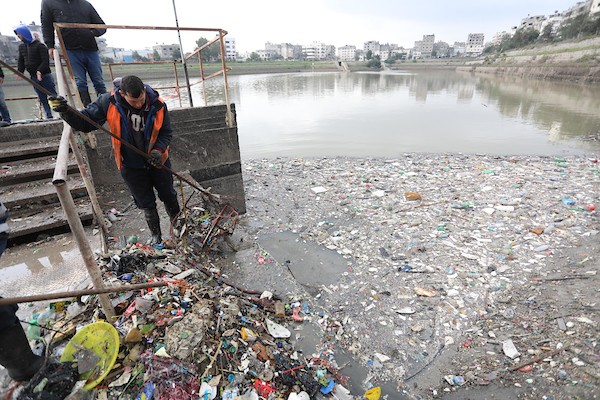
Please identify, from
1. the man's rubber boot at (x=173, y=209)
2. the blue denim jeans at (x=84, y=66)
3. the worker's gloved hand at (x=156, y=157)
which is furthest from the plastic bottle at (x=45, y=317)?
the blue denim jeans at (x=84, y=66)

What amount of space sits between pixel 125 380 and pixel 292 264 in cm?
267

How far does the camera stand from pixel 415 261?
4102 millimetres

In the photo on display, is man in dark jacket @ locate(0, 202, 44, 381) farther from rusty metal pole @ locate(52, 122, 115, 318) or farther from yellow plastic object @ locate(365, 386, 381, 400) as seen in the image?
yellow plastic object @ locate(365, 386, 381, 400)

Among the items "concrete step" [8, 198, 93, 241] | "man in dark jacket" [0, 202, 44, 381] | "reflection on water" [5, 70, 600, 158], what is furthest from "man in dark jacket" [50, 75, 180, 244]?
"reflection on water" [5, 70, 600, 158]

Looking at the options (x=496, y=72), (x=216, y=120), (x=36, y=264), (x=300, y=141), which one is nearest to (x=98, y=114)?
(x=36, y=264)

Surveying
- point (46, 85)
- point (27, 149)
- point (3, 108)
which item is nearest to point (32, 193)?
point (27, 149)

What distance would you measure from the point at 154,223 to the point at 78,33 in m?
2.96

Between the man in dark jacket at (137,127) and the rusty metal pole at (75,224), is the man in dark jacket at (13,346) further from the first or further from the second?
the man in dark jacket at (137,127)

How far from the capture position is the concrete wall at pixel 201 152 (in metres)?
4.29

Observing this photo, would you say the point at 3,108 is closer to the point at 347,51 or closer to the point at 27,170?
the point at 27,170

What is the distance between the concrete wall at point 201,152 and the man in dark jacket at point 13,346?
3102 millimetres

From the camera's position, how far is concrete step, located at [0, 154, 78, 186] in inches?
132

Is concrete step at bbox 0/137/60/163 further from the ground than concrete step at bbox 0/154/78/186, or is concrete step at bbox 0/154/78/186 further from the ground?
concrete step at bbox 0/137/60/163

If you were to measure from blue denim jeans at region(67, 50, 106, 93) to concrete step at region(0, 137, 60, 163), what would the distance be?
3.21 feet
